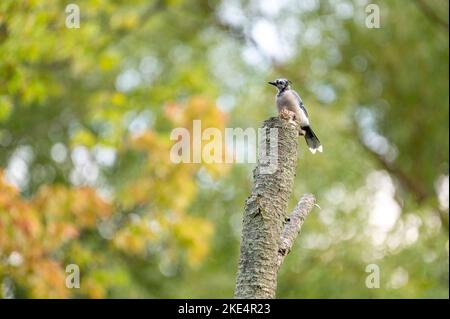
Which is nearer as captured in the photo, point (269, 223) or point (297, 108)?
point (269, 223)

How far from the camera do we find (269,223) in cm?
465

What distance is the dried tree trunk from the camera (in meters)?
4.43

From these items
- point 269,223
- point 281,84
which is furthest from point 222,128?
point 269,223

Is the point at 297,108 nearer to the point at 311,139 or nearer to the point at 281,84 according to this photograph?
the point at 311,139

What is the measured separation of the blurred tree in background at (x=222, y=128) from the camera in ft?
37.6

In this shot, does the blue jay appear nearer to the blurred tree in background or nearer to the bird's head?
the bird's head

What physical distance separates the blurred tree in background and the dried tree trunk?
5707 mm

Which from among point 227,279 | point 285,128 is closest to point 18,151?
point 227,279

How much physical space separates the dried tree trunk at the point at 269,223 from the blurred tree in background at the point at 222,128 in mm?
5707

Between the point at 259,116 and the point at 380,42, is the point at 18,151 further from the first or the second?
the point at 380,42

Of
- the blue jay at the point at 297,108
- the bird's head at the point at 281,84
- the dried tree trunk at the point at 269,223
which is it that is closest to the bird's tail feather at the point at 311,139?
the blue jay at the point at 297,108

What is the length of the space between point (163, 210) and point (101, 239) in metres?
3.81

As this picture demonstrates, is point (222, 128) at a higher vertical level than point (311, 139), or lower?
higher

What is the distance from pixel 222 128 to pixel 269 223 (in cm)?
755
